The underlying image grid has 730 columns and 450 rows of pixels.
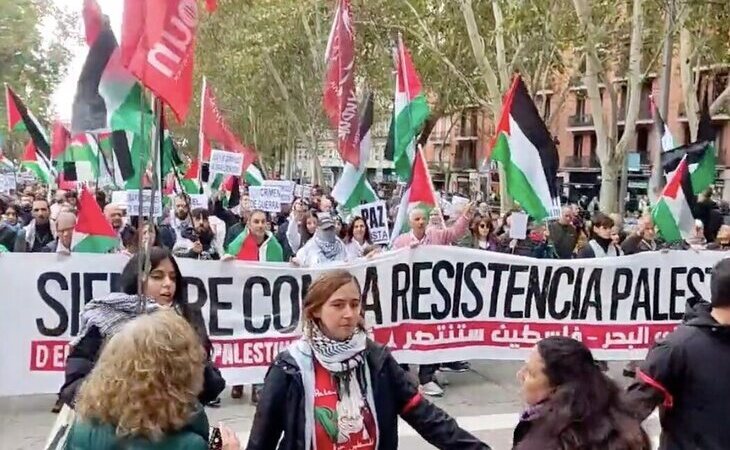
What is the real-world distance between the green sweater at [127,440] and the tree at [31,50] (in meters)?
30.4

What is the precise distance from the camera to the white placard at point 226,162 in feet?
47.9

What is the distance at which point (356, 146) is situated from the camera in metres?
10.1

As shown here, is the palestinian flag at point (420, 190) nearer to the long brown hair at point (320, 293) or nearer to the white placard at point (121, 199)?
the white placard at point (121, 199)

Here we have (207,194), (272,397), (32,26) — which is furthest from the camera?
(32,26)

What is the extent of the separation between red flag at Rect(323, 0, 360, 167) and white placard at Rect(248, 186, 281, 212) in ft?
9.33

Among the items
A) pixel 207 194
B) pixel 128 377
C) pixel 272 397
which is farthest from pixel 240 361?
pixel 207 194

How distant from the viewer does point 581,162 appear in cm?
6419

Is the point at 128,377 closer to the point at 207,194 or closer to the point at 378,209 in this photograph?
the point at 378,209

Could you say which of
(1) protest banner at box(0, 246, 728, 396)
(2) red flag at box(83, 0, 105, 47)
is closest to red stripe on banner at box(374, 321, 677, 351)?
(1) protest banner at box(0, 246, 728, 396)

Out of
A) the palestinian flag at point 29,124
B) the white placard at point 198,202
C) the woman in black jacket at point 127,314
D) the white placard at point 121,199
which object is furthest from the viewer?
the palestinian flag at point 29,124

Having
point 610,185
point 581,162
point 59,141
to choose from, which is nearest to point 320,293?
point 610,185

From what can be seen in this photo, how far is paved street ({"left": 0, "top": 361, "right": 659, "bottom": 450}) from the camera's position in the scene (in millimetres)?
6242

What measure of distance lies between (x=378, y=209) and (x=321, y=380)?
6456mm

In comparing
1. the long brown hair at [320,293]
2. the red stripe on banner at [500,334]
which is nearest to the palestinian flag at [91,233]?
the red stripe on banner at [500,334]
